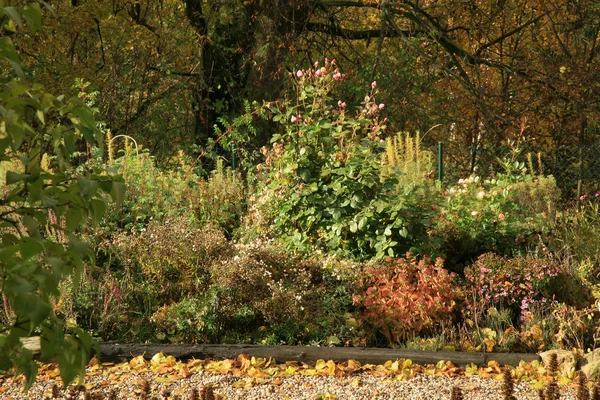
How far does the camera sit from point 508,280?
626 cm

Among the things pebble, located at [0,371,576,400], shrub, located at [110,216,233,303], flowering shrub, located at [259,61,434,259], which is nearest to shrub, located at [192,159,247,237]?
flowering shrub, located at [259,61,434,259]

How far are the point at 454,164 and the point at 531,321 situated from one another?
26.3ft

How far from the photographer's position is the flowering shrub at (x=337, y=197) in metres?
6.61

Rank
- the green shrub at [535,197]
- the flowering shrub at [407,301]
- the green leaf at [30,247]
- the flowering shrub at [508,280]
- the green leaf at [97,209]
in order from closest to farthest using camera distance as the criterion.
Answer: the green leaf at [30,247]
the green leaf at [97,209]
the flowering shrub at [407,301]
the flowering shrub at [508,280]
the green shrub at [535,197]

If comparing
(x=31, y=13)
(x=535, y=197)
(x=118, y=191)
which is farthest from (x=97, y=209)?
(x=535, y=197)

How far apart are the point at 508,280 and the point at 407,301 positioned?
1.00 metres

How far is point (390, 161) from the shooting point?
9141 millimetres

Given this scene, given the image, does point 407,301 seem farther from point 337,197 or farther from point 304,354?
point 337,197

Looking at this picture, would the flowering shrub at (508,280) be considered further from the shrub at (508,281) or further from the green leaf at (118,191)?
the green leaf at (118,191)

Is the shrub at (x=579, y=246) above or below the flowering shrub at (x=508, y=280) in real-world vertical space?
above

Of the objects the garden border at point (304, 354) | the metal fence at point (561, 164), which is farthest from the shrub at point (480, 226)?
the metal fence at point (561, 164)

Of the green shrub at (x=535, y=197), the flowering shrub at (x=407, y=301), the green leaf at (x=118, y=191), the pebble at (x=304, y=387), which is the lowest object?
the pebble at (x=304, y=387)

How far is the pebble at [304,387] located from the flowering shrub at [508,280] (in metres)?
1.18

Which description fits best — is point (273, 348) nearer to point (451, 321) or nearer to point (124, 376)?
point (124, 376)
